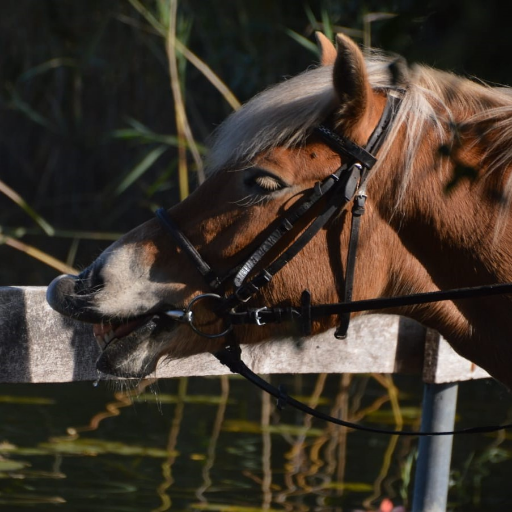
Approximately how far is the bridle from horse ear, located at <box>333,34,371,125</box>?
0.07 m

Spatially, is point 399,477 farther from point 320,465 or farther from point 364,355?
point 364,355

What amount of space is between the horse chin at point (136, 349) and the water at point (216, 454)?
1772mm

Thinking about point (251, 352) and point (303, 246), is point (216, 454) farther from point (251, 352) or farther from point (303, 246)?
point (303, 246)

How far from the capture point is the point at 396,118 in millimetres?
2205

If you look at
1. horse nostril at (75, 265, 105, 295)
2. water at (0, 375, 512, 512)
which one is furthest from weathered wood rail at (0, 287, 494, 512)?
water at (0, 375, 512, 512)

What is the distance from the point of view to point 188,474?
441cm

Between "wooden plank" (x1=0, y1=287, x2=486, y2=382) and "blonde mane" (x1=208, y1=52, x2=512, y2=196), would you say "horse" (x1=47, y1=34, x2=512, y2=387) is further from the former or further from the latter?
"wooden plank" (x1=0, y1=287, x2=486, y2=382)

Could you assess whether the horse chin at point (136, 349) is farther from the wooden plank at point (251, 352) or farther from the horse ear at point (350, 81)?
the horse ear at point (350, 81)

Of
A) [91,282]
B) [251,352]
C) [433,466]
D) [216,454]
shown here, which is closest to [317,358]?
[251,352]

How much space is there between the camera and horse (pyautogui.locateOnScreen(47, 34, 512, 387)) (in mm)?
2188

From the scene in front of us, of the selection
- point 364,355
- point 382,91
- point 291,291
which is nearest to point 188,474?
point 364,355

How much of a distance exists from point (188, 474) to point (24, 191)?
22.1ft

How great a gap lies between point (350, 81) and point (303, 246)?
1.43 feet

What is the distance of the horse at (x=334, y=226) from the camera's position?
219 cm
